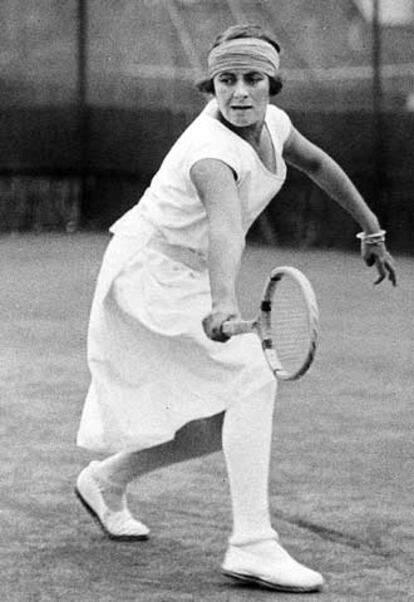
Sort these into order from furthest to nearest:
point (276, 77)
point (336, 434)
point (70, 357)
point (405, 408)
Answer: point (70, 357), point (405, 408), point (336, 434), point (276, 77)

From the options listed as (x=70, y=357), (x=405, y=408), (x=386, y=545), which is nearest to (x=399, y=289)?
(x=70, y=357)

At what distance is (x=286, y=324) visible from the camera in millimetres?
4074

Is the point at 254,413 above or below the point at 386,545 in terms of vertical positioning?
above

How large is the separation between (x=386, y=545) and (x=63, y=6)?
37.8ft

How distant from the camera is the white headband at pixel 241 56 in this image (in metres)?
4.39

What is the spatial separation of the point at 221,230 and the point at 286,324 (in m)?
0.27

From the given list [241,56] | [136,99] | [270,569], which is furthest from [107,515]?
[136,99]

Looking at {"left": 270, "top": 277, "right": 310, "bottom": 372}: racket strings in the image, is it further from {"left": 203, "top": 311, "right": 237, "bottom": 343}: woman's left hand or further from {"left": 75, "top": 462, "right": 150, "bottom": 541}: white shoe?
{"left": 75, "top": 462, "right": 150, "bottom": 541}: white shoe

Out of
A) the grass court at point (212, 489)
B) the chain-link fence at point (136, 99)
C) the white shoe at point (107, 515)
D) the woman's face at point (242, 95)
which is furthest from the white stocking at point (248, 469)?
the chain-link fence at point (136, 99)

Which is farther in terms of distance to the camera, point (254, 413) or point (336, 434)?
point (336, 434)

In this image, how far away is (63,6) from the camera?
15.7 meters

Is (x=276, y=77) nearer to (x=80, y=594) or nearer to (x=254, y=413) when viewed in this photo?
(x=254, y=413)

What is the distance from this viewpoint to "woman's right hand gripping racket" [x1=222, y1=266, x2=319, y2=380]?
3930 millimetres

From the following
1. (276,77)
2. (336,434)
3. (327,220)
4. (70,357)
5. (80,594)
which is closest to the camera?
(80,594)
